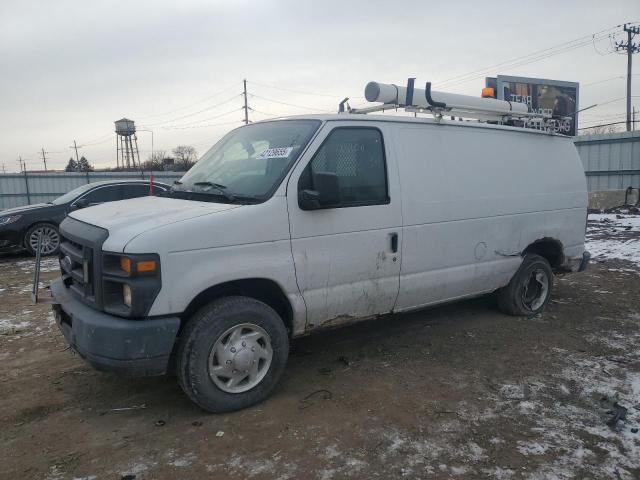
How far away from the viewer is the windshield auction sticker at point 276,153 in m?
4.00

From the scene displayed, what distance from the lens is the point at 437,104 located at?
5.05 meters

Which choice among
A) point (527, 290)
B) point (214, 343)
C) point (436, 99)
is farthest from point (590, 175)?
point (214, 343)

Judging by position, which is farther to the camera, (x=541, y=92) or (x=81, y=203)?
(x=541, y=92)

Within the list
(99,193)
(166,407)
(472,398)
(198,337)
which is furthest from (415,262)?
(99,193)

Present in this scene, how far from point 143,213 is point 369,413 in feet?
7.10

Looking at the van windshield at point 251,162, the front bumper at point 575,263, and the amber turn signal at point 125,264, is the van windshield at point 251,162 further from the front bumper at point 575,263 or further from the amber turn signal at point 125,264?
the front bumper at point 575,263

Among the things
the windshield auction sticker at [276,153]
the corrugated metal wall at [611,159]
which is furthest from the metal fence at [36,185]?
the windshield auction sticker at [276,153]

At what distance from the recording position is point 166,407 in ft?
12.5

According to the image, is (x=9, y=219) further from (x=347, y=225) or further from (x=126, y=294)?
(x=347, y=225)

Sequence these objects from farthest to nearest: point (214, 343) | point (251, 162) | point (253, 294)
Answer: point (251, 162) < point (253, 294) < point (214, 343)

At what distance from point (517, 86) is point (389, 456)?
822 inches

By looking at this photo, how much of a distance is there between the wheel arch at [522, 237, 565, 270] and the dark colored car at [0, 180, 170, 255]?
681 centimetres

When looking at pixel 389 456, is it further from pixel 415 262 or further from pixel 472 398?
pixel 415 262

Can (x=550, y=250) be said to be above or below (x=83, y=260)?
below
